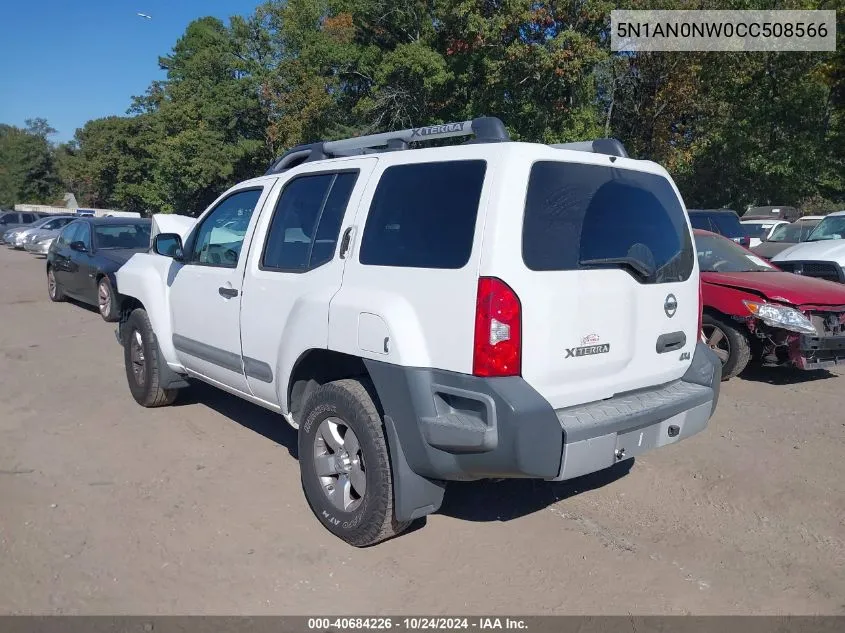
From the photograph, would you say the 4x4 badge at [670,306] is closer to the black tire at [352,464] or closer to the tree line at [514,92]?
the black tire at [352,464]

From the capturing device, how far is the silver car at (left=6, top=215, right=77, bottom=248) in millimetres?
27906

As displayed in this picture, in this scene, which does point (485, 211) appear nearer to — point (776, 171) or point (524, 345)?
point (524, 345)

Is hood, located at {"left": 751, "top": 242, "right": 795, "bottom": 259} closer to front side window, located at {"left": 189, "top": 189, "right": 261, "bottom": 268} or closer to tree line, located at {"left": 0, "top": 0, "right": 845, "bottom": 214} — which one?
tree line, located at {"left": 0, "top": 0, "right": 845, "bottom": 214}

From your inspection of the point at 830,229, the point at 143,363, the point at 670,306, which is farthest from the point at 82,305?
the point at 830,229

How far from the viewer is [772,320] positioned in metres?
7.01

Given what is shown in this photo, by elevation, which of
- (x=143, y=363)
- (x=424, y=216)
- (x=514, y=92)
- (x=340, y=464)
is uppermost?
(x=514, y=92)

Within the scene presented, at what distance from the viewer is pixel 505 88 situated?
2256 centimetres

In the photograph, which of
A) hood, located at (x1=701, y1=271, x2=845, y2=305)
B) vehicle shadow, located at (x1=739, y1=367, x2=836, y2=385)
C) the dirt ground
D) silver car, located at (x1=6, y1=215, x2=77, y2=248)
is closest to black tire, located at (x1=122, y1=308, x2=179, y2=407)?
the dirt ground

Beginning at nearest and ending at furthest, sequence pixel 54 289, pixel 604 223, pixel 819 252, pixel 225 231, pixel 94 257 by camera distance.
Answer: pixel 604 223 < pixel 225 231 < pixel 819 252 < pixel 94 257 < pixel 54 289

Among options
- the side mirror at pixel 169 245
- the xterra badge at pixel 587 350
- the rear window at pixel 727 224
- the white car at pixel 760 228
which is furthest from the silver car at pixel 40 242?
the xterra badge at pixel 587 350

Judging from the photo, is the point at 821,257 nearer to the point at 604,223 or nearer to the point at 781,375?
the point at 781,375

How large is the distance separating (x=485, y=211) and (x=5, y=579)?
9.54 feet

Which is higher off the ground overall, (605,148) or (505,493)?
(605,148)

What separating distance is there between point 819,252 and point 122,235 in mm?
10861
